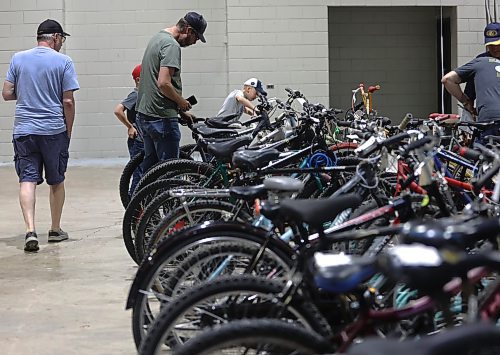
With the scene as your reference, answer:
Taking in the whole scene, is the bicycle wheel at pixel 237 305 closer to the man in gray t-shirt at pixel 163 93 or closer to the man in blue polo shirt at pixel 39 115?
the man in gray t-shirt at pixel 163 93

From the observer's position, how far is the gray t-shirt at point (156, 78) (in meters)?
5.82

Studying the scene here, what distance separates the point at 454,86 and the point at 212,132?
78.6 inches

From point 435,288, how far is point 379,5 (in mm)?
10402

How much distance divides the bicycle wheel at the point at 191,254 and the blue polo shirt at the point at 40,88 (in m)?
3.11

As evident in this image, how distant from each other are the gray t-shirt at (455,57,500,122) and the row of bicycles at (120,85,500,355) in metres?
1.07

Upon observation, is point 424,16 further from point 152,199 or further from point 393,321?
point 393,321

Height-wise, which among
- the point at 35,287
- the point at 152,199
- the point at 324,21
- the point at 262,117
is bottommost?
the point at 35,287

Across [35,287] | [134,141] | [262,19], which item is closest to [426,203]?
[35,287]

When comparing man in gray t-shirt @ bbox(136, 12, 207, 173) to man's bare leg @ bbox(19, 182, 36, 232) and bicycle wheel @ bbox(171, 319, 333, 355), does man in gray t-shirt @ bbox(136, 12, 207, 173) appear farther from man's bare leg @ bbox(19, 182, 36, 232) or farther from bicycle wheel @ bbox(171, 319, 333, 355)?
bicycle wheel @ bbox(171, 319, 333, 355)

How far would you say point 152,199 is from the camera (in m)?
4.92

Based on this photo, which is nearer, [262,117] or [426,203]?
[426,203]

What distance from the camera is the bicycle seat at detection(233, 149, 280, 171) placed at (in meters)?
4.04

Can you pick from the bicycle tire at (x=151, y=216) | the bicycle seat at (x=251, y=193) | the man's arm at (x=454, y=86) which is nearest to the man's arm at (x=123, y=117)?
the bicycle tire at (x=151, y=216)

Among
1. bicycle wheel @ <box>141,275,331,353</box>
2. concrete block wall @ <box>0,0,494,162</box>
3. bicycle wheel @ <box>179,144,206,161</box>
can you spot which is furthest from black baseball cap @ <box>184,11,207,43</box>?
concrete block wall @ <box>0,0,494,162</box>
